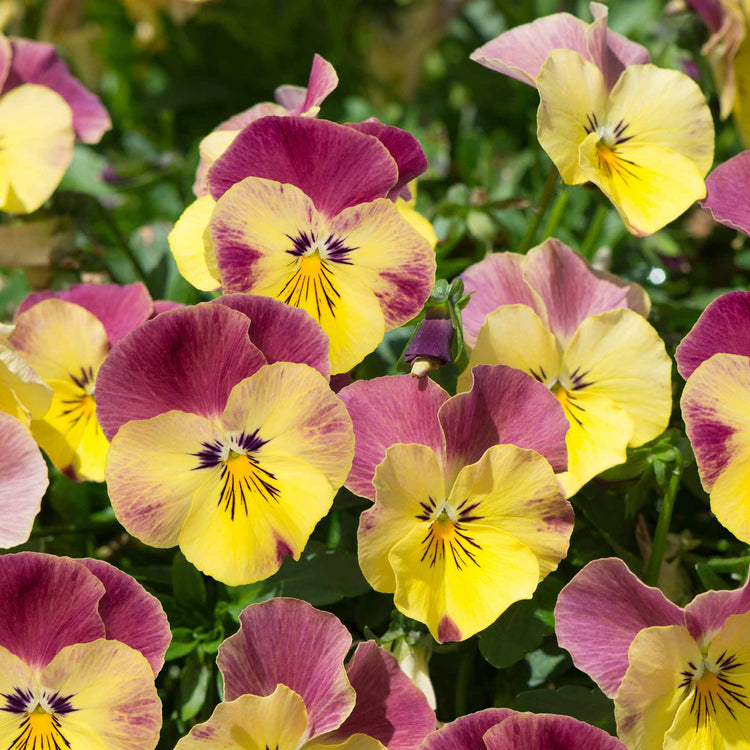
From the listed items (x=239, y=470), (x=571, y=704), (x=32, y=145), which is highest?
(x=32, y=145)

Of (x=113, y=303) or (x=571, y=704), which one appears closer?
(x=571, y=704)

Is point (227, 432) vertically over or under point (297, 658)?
over

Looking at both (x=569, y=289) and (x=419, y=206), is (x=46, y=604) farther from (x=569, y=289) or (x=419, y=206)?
(x=419, y=206)

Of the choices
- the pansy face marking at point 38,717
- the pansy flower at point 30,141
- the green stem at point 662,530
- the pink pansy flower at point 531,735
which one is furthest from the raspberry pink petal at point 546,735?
the pansy flower at point 30,141

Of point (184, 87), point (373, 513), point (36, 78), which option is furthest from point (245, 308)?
point (184, 87)

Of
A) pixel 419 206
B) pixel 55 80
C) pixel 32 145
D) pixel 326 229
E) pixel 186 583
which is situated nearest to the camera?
pixel 326 229

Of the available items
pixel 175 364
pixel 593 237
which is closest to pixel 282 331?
pixel 175 364
